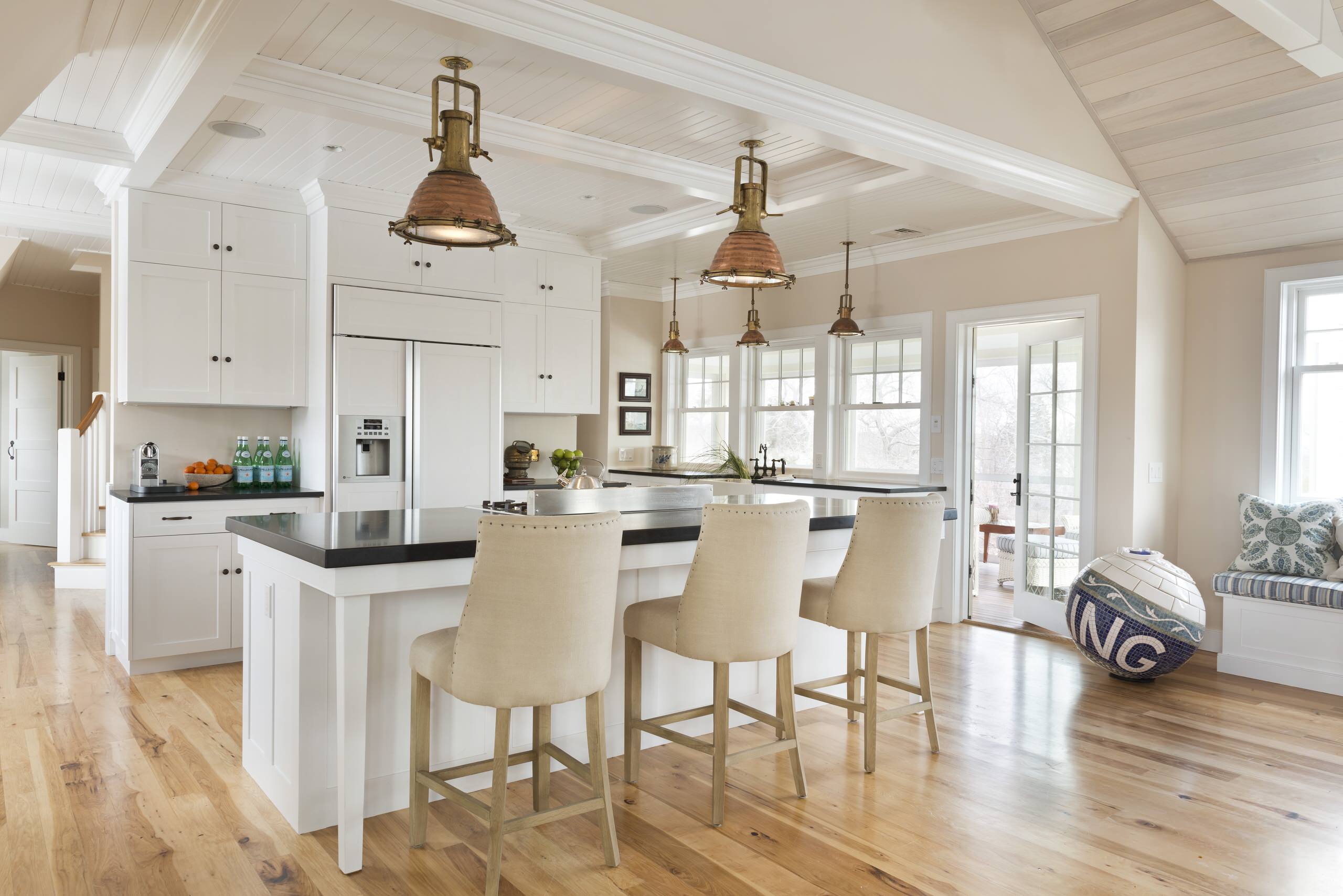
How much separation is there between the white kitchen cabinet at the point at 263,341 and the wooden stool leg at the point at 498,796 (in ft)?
11.1

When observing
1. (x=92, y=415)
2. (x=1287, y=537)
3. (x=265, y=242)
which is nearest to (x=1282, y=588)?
(x=1287, y=537)

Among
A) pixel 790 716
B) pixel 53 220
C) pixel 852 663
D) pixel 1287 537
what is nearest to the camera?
pixel 790 716

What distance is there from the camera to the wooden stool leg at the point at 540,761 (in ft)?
8.75

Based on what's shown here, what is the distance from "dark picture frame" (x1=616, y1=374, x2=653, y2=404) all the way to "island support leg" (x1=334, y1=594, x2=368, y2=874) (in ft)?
17.5

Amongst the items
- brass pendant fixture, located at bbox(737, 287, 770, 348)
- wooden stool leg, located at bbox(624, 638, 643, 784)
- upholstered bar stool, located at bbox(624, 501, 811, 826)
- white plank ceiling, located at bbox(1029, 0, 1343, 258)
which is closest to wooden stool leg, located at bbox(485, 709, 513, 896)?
upholstered bar stool, located at bbox(624, 501, 811, 826)

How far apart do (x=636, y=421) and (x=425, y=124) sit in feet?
14.2

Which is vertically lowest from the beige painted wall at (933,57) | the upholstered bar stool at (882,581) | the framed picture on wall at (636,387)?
the upholstered bar stool at (882,581)

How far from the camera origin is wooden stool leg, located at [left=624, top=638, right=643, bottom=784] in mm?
3025

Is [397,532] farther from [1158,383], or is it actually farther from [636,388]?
[636,388]

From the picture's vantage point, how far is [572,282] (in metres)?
6.28

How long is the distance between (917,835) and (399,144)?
143 inches

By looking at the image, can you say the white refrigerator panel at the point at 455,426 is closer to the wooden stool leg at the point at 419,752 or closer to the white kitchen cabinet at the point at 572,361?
the white kitchen cabinet at the point at 572,361

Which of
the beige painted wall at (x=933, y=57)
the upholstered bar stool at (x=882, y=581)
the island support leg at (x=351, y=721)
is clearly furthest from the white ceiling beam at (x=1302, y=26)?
the island support leg at (x=351, y=721)

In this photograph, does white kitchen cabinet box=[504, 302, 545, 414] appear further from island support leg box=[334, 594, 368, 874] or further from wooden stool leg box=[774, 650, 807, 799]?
island support leg box=[334, 594, 368, 874]
